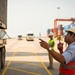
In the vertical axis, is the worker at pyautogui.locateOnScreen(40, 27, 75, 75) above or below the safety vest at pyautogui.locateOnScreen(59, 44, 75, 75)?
above

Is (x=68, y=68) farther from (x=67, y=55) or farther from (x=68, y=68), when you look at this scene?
(x=67, y=55)

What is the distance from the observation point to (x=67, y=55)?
3834mm

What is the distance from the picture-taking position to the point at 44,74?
13602 millimetres

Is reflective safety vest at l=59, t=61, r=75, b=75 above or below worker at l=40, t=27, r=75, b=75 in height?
below

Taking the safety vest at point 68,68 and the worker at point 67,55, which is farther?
the safety vest at point 68,68

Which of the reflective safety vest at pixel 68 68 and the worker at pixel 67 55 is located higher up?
the worker at pixel 67 55

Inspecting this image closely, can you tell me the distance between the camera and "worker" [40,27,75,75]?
3.82m

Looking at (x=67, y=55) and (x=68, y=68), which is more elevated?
(x=67, y=55)

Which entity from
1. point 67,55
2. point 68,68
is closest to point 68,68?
point 68,68

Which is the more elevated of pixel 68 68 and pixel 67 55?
pixel 67 55

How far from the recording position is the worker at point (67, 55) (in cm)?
382

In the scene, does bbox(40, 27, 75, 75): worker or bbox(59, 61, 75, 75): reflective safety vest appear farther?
bbox(59, 61, 75, 75): reflective safety vest

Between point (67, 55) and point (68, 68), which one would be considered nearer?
point (67, 55)

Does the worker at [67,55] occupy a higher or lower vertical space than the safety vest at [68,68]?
higher
